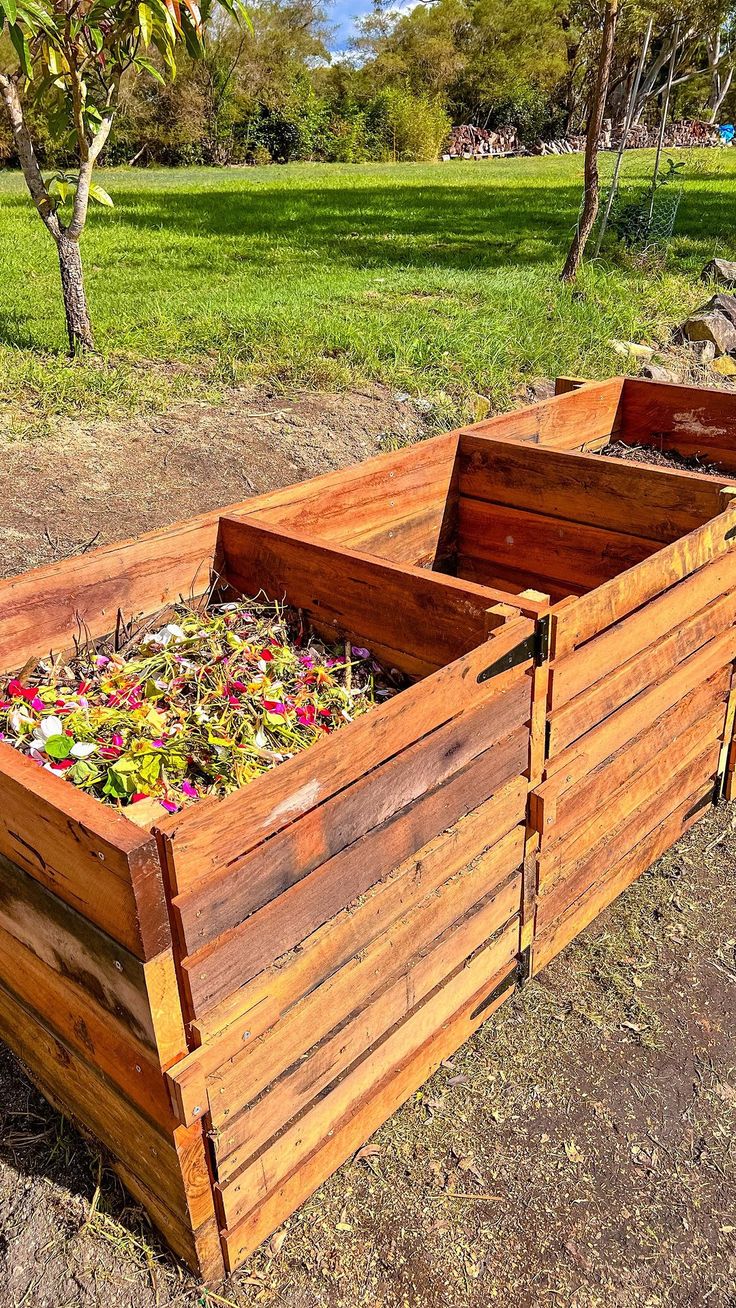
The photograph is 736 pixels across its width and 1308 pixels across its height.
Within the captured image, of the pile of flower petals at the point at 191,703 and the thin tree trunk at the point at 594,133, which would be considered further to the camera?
the thin tree trunk at the point at 594,133

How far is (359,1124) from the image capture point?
7.79 feet

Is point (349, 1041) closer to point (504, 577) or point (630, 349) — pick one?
point (504, 577)

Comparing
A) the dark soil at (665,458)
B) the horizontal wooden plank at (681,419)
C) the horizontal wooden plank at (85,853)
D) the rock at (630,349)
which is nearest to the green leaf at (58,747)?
the horizontal wooden plank at (85,853)

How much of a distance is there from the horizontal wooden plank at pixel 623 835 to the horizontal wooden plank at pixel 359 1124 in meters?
0.26

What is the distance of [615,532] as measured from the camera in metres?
3.74

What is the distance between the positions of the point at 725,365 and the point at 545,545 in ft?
20.1

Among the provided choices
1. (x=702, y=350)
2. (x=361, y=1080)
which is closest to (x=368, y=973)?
(x=361, y=1080)

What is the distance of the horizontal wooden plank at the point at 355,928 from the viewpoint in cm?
185

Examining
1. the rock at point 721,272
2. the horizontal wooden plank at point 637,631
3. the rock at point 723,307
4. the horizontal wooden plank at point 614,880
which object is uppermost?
the rock at point 721,272

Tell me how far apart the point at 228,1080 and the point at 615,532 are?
2.56 metres

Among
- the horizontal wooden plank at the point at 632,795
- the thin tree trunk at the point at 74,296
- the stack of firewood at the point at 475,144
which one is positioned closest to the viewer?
the horizontal wooden plank at the point at 632,795

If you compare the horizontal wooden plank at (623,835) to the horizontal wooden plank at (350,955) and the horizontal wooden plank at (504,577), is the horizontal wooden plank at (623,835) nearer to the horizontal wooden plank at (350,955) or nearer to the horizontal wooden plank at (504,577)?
the horizontal wooden plank at (350,955)

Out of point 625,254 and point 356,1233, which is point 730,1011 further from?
point 625,254

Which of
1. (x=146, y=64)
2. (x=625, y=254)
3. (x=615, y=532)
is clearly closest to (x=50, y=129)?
(x=146, y=64)
